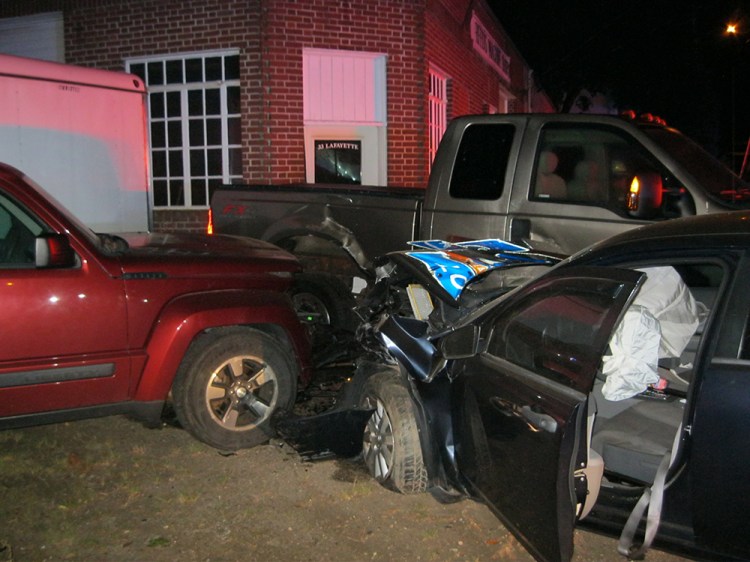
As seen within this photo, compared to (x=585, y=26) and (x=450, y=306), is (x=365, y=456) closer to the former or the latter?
(x=450, y=306)

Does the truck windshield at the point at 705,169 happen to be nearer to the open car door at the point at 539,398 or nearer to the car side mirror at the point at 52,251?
the open car door at the point at 539,398

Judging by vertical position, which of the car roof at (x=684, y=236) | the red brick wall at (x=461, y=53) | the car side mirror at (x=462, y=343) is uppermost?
the red brick wall at (x=461, y=53)

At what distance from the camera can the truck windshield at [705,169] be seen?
203 inches

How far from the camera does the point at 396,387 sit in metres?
4.18

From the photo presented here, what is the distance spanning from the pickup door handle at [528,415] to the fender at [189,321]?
6.85 feet

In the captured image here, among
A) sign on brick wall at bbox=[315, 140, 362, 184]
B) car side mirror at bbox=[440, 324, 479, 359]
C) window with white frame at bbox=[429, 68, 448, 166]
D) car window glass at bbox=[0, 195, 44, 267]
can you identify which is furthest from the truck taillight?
window with white frame at bbox=[429, 68, 448, 166]

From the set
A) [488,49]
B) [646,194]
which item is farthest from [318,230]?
[488,49]

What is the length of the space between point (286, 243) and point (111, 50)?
244 inches

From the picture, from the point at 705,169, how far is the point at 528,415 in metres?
3.28

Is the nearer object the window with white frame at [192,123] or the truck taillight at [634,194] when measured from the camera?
the truck taillight at [634,194]

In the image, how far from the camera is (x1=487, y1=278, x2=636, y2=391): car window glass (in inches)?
113

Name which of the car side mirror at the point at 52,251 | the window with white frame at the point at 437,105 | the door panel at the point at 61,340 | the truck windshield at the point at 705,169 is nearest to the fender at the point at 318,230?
the door panel at the point at 61,340

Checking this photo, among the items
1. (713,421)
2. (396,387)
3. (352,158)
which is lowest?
(396,387)

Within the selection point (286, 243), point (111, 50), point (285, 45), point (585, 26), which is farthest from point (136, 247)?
point (585, 26)
